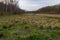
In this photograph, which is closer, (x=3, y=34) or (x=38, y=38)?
(x=38, y=38)

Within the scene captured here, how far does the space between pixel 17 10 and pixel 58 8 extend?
36.0 ft

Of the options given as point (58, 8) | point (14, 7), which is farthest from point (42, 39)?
point (58, 8)

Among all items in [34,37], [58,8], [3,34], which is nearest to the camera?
[34,37]

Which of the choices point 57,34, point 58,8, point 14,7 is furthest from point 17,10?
point 57,34

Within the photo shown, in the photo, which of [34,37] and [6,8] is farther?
[6,8]

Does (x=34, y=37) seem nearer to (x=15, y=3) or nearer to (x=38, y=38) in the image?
(x=38, y=38)

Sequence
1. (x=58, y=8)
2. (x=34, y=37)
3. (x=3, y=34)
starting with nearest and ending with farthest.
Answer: (x=34, y=37) → (x=3, y=34) → (x=58, y=8)

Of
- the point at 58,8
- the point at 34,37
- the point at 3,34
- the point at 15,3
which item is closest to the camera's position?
the point at 34,37

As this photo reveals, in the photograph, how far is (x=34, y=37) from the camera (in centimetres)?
891

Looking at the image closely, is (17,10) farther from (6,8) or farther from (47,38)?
(47,38)

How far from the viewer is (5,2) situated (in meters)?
34.3

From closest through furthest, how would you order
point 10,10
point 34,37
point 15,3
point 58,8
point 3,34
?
point 34,37
point 3,34
point 15,3
point 10,10
point 58,8

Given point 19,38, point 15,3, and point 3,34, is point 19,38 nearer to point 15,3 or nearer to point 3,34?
point 3,34

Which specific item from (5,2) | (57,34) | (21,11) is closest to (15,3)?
(5,2)
